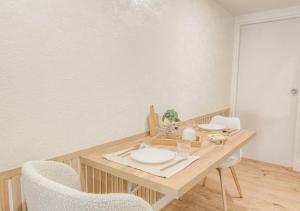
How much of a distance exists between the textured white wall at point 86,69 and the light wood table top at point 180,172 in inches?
4.4

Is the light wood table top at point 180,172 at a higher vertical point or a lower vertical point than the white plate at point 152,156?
lower

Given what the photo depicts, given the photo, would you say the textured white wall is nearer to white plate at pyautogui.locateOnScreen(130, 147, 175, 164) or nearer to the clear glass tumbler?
white plate at pyautogui.locateOnScreen(130, 147, 175, 164)

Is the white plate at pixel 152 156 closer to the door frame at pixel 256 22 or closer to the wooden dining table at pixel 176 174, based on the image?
the wooden dining table at pixel 176 174

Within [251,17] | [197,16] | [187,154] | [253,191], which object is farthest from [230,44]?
[187,154]

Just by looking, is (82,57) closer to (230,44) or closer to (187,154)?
(187,154)

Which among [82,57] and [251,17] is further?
[251,17]

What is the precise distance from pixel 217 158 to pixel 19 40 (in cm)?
119

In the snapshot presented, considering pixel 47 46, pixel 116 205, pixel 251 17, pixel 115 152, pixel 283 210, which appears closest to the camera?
pixel 116 205

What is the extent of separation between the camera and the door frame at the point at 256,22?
2.82 meters

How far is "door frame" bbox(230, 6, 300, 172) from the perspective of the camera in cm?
282

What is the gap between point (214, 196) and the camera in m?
2.25

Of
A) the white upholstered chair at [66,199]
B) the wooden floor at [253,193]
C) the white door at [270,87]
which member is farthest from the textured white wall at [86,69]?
the white door at [270,87]

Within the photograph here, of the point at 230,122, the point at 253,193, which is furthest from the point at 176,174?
the point at 253,193

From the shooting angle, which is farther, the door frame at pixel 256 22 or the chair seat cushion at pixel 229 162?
the door frame at pixel 256 22
